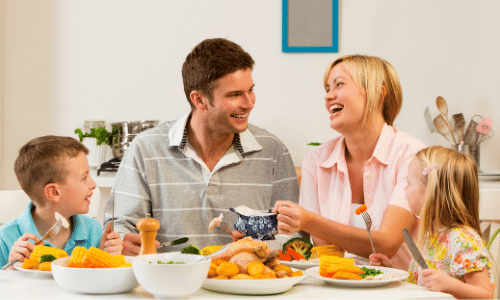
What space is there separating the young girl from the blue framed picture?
184cm

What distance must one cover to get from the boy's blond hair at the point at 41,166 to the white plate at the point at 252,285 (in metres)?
0.76

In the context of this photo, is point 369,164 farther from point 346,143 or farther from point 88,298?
point 88,298

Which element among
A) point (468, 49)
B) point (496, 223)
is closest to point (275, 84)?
point (468, 49)

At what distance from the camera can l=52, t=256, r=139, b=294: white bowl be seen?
91 centimetres

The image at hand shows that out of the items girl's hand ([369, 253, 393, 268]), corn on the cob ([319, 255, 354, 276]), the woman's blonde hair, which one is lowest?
girl's hand ([369, 253, 393, 268])

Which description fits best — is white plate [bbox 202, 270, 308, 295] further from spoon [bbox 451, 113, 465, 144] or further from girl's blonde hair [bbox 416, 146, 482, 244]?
spoon [bbox 451, 113, 465, 144]

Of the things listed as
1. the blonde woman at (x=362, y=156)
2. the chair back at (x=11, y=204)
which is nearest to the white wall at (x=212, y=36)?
the blonde woman at (x=362, y=156)

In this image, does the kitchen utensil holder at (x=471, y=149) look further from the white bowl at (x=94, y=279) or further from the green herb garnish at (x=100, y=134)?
the white bowl at (x=94, y=279)

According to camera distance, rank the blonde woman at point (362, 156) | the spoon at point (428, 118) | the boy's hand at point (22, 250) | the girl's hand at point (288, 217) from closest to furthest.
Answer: the boy's hand at point (22, 250) < the girl's hand at point (288, 217) < the blonde woman at point (362, 156) < the spoon at point (428, 118)

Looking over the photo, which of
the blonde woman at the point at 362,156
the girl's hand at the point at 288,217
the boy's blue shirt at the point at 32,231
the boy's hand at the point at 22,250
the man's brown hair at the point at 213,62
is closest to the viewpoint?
the boy's hand at the point at 22,250

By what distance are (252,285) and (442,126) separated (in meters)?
2.51

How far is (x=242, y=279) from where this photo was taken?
94 cm

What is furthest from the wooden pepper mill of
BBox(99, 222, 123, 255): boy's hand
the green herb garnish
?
the green herb garnish

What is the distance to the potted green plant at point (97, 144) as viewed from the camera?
3.11m
